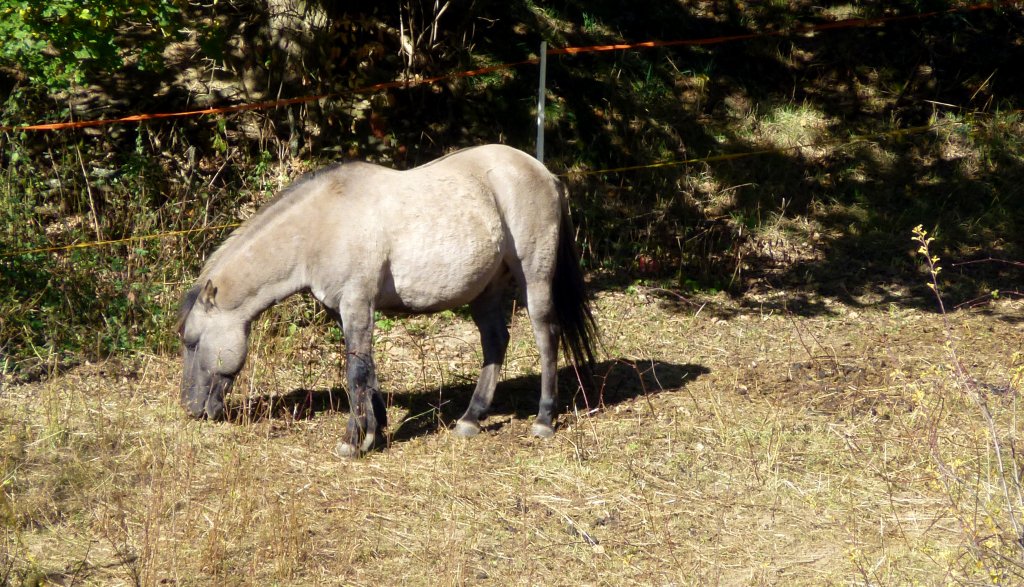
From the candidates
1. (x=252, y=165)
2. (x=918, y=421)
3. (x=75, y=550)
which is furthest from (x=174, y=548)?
(x=252, y=165)

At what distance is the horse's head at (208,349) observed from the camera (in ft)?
18.1

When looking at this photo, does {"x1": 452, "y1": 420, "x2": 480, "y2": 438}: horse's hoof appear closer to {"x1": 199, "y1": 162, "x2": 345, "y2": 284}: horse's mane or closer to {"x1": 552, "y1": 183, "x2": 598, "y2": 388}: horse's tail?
{"x1": 552, "y1": 183, "x2": 598, "y2": 388}: horse's tail

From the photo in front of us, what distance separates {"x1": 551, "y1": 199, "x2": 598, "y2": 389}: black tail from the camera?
6.17 metres

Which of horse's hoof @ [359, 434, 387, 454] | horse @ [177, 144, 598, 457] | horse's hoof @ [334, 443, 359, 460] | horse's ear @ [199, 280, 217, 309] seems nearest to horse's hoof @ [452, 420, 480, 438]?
horse @ [177, 144, 598, 457]

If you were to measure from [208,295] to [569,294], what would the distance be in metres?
2.16

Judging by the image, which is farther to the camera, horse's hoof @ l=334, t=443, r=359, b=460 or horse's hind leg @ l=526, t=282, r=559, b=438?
horse's hind leg @ l=526, t=282, r=559, b=438

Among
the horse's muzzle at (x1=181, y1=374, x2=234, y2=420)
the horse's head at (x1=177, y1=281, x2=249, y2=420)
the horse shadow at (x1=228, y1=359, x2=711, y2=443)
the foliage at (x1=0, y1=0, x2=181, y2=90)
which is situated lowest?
the horse shadow at (x1=228, y1=359, x2=711, y2=443)

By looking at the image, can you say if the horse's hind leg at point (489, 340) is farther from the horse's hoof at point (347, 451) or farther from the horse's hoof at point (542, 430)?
the horse's hoof at point (347, 451)

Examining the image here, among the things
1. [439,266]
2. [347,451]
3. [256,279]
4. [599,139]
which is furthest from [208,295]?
[599,139]

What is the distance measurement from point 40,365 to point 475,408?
9.42 ft

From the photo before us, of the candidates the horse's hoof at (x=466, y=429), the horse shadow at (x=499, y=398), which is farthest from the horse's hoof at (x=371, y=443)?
the horse's hoof at (x=466, y=429)

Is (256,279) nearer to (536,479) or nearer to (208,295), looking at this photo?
(208,295)

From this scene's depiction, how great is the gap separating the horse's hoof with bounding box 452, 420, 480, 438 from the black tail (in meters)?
0.73

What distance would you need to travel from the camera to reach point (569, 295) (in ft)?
20.4
